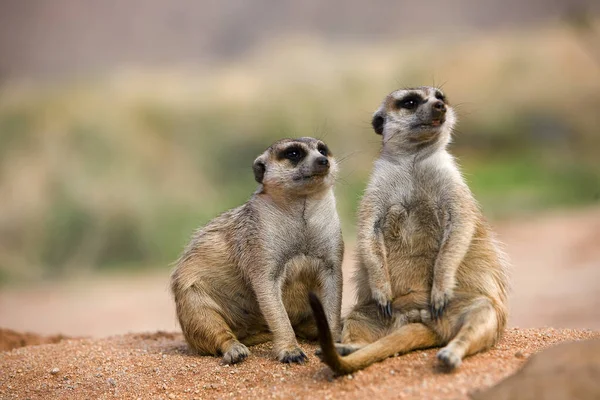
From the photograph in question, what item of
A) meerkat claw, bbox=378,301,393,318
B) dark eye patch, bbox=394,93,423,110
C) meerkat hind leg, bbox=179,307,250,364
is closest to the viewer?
meerkat claw, bbox=378,301,393,318

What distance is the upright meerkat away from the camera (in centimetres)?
414

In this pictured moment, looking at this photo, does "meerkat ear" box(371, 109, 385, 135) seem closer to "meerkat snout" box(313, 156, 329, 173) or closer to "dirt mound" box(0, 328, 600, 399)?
"meerkat snout" box(313, 156, 329, 173)

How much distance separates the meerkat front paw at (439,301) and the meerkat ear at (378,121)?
3.67 ft

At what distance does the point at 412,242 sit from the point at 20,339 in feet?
11.7

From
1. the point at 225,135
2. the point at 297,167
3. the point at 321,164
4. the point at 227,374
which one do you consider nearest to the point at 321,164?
the point at 321,164

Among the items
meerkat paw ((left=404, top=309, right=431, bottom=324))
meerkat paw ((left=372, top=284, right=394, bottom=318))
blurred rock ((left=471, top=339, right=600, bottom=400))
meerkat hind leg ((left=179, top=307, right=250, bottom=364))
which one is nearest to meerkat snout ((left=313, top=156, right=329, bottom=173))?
meerkat paw ((left=372, top=284, right=394, bottom=318))

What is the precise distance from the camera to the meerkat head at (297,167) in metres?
4.21

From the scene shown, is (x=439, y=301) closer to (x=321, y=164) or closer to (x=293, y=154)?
(x=321, y=164)

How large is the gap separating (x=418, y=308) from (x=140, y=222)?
32.4ft

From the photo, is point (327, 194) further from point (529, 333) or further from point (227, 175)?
point (227, 175)

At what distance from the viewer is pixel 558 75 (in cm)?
1402

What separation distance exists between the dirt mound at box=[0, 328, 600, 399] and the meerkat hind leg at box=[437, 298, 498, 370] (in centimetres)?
7

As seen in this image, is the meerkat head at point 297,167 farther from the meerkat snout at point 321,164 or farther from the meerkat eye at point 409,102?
the meerkat eye at point 409,102

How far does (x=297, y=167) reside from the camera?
169 inches
